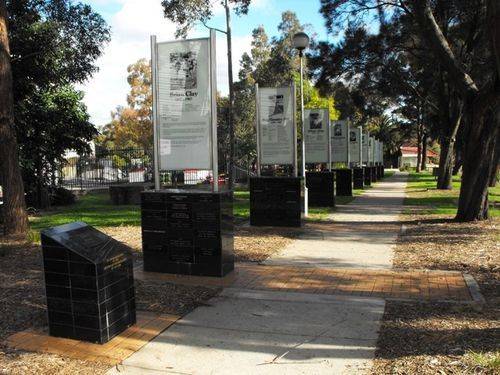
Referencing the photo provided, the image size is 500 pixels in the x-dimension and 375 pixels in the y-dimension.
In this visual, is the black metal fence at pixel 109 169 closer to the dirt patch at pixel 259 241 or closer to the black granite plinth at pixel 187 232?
the dirt patch at pixel 259 241

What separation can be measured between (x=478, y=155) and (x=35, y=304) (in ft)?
31.8

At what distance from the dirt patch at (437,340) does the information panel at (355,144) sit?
21.5 m

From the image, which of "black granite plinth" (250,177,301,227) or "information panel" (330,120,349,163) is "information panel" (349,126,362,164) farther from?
"black granite plinth" (250,177,301,227)

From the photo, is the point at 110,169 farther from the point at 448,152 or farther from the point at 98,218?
the point at 448,152

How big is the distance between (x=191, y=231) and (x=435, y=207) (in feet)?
38.7

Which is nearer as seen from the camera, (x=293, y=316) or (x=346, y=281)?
(x=293, y=316)

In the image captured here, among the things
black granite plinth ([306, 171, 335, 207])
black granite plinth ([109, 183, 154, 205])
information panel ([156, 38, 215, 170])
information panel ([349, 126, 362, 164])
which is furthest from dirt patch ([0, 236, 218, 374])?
information panel ([349, 126, 362, 164])

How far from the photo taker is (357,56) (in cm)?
2144

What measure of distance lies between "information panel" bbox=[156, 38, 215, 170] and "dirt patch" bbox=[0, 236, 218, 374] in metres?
1.81

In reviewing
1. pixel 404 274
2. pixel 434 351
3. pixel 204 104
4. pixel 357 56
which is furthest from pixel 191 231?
pixel 357 56

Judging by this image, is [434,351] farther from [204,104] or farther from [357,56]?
[357,56]

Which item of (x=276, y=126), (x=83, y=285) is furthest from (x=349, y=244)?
(x=83, y=285)

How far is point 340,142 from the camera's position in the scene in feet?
68.5

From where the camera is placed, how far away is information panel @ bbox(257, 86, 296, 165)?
12180 millimetres
